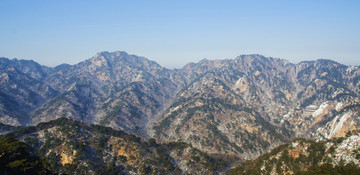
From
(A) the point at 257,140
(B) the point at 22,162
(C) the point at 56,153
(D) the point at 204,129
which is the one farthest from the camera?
(D) the point at 204,129

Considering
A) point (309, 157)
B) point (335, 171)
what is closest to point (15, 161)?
point (335, 171)

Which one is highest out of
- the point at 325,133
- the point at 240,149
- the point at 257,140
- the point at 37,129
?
the point at 325,133

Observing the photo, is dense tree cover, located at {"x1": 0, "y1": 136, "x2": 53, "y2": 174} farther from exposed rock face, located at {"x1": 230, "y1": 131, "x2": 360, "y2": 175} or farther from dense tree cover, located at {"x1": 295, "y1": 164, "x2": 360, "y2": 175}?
exposed rock face, located at {"x1": 230, "y1": 131, "x2": 360, "y2": 175}

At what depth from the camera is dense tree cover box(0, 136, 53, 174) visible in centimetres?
5292

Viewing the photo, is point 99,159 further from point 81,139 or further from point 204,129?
point 204,129

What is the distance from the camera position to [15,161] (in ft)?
180

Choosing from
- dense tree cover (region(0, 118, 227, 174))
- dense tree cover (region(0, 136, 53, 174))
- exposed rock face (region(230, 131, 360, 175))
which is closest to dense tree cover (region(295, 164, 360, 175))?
exposed rock face (region(230, 131, 360, 175))

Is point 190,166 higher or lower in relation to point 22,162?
higher

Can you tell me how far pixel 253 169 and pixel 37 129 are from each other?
112861 mm

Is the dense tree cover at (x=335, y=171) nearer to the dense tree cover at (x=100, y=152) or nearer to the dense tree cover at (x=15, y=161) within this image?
the dense tree cover at (x=100, y=152)

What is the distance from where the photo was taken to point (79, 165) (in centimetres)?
9781

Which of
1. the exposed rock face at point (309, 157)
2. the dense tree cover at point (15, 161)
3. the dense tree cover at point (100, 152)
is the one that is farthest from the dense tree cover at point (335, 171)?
the dense tree cover at point (15, 161)

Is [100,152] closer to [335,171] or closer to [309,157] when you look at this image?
[309,157]

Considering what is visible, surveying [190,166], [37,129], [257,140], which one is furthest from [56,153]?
[257,140]
